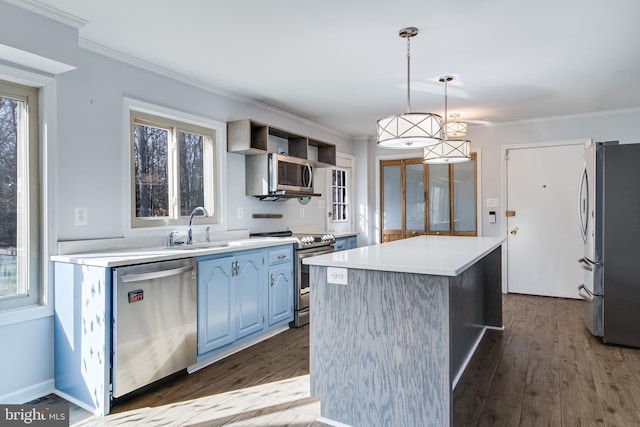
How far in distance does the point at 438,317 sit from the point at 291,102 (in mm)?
3103

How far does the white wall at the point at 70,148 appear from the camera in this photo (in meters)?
2.32

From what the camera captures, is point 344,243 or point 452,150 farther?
point 344,243

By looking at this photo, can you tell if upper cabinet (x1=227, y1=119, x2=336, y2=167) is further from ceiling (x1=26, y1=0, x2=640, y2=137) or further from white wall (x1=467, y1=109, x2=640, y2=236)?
white wall (x1=467, y1=109, x2=640, y2=236)

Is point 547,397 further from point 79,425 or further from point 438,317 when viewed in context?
point 79,425

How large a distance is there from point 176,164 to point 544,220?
450cm

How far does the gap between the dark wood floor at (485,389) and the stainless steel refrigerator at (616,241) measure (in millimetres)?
225

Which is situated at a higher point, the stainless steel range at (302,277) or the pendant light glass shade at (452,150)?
the pendant light glass shade at (452,150)

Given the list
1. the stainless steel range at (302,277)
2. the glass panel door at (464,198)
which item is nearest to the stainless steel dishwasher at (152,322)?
the stainless steel range at (302,277)

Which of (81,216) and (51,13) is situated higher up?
(51,13)

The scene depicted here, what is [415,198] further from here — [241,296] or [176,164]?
[176,164]

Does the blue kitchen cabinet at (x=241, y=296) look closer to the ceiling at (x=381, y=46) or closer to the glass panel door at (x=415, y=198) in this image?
the ceiling at (x=381, y=46)

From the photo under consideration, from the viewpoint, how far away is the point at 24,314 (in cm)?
239

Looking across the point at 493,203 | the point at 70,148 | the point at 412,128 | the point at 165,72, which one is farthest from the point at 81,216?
the point at 493,203

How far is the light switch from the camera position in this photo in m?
2.15
